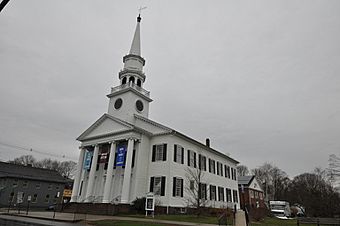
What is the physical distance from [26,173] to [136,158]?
38.4 metres

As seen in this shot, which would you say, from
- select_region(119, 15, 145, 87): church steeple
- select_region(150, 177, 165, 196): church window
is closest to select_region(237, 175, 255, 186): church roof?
select_region(150, 177, 165, 196): church window

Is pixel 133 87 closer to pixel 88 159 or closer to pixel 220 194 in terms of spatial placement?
pixel 88 159

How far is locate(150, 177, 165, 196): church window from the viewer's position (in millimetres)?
29394

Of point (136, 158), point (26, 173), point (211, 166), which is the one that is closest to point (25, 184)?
point (26, 173)

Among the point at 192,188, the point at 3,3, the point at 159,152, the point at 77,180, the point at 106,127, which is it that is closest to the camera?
the point at 3,3

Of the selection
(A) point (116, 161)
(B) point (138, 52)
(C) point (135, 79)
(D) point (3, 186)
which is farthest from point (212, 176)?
(D) point (3, 186)

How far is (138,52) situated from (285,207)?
4007 cm

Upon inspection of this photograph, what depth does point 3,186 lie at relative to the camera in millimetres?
51094

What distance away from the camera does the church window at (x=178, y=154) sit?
31.4 metres

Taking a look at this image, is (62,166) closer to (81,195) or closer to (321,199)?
(81,195)

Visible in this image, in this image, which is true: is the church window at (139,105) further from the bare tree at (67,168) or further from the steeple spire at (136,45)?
the bare tree at (67,168)

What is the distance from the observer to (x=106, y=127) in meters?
35.1

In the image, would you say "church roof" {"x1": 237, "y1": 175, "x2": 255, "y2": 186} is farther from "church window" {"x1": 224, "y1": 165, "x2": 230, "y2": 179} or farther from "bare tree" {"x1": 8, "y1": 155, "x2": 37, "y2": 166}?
"bare tree" {"x1": 8, "y1": 155, "x2": 37, "y2": 166}

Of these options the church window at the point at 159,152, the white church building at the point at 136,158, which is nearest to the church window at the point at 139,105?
the white church building at the point at 136,158
